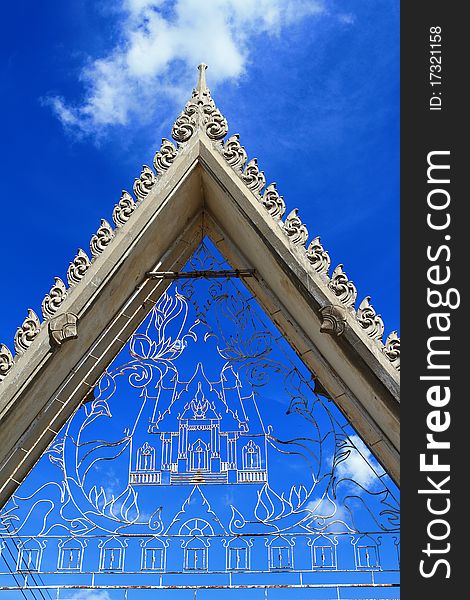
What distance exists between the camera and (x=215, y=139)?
24.7 feet

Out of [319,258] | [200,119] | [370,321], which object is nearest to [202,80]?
[200,119]

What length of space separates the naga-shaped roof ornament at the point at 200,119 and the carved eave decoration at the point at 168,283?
0.04 feet

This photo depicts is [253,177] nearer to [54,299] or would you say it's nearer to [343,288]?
[343,288]

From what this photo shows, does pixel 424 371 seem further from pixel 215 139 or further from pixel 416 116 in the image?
pixel 215 139

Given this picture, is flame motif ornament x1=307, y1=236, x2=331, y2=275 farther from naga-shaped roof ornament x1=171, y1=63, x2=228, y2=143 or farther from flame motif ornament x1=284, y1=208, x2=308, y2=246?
naga-shaped roof ornament x1=171, y1=63, x2=228, y2=143

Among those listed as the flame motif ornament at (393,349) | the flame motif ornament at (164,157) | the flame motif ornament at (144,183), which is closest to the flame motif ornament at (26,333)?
the flame motif ornament at (144,183)

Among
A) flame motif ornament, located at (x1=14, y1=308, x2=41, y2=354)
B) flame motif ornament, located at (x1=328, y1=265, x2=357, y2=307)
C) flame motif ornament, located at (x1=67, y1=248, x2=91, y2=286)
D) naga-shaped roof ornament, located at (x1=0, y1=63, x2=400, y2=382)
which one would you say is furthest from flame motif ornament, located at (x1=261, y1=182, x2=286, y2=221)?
flame motif ornament, located at (x1=14, y1=308, x2=41, y2=354)

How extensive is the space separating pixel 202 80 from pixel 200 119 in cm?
63

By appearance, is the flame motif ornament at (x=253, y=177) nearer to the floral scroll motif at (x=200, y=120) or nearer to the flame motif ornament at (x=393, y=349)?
the floral scroll motif at (x=200, y=120)

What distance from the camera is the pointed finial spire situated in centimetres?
796

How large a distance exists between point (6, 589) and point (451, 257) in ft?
15.1

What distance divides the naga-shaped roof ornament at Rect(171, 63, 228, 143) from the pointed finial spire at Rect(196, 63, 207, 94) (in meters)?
0.01

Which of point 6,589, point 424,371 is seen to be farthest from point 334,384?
point 6,589

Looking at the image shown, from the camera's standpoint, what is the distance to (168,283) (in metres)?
7.99
